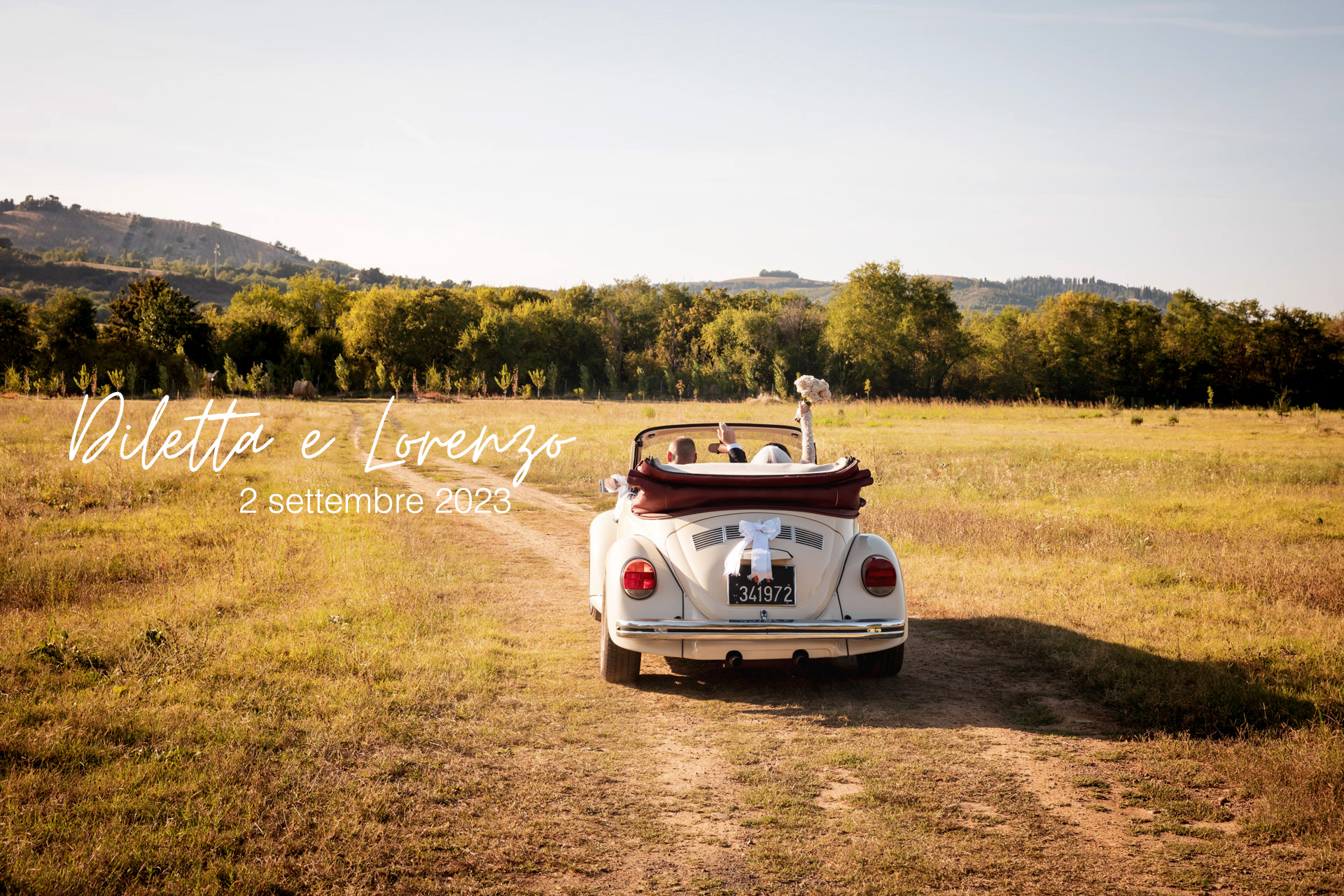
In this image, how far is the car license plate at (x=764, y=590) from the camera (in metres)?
5.69

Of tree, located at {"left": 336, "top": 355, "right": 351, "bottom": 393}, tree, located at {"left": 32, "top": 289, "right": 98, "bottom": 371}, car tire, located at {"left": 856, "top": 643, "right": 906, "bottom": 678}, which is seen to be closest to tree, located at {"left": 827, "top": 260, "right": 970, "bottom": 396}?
tree, located at {"left": 336, "top": 355, "right": 351, "bottom": 393}

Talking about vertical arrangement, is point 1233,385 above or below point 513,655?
above

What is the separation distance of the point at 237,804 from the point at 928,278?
7063cm

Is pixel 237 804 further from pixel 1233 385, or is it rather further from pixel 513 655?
pixel 1233 385

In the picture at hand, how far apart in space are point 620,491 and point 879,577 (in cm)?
260

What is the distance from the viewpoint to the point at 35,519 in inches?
465

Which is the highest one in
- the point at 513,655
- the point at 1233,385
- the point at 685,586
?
the point at 1233,385

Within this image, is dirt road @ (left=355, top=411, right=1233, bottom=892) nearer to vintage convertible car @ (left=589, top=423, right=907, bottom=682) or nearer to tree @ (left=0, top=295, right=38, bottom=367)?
vintage convertible car @ (left=589, top=423, right=907, bottom=682)

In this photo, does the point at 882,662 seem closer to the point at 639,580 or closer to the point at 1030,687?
the point at 1030,687

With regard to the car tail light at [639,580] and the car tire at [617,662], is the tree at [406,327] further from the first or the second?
the car tail light at [639,580]

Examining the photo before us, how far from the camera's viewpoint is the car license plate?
569cm

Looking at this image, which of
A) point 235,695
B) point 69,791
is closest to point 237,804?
point 69,791

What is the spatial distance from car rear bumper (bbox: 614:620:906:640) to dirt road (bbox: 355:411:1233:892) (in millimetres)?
559

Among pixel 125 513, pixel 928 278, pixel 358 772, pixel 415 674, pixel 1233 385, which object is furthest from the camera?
pixel 928 278
